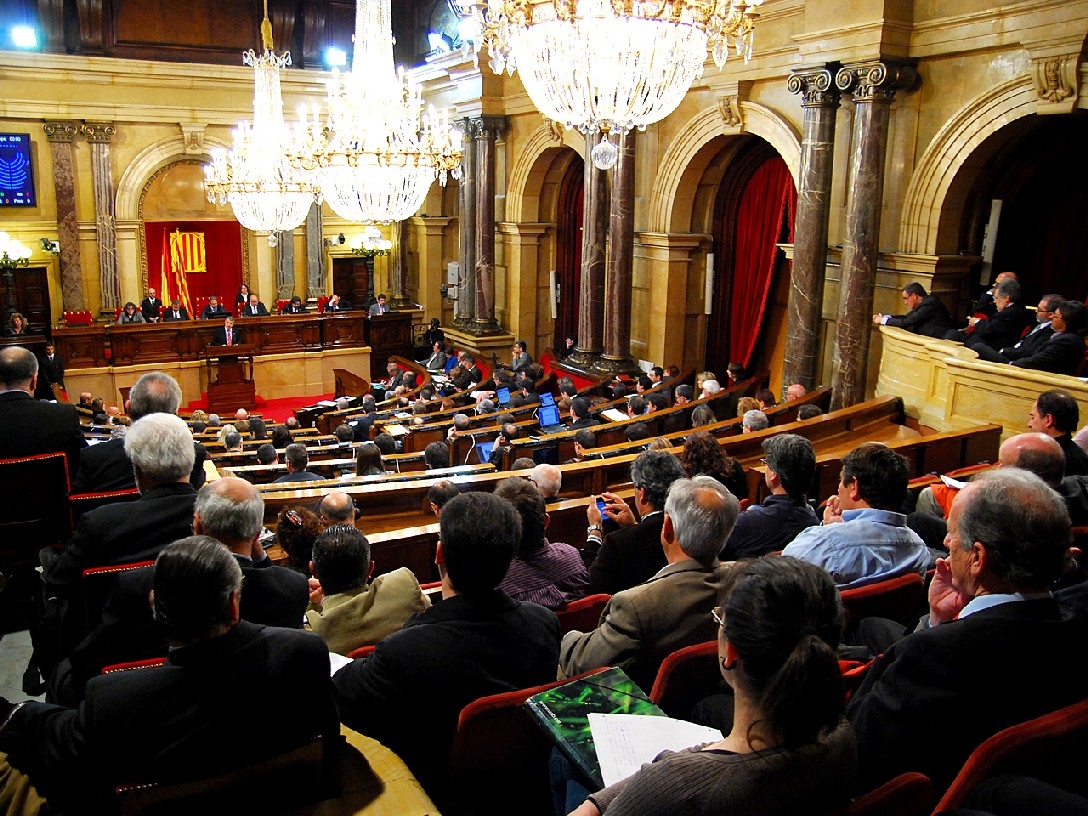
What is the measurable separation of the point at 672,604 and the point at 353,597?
1.09 meters

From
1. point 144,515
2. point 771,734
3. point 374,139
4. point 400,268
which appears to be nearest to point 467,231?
point 400,268

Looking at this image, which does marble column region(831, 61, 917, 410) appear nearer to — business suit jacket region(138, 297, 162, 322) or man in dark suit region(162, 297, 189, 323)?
man in dark suit region(162, 297, 189, 323)

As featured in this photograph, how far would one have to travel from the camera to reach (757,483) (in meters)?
5.81

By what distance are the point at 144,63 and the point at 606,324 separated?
977 centimetres

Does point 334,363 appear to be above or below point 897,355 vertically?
below

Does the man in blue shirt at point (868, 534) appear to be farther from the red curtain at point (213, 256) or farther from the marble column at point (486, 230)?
the red curtain at point (213, 256)

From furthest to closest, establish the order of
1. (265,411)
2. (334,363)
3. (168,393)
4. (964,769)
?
1. (334,363)
2. (265,411)
3. (168,393)
4. (964,769)

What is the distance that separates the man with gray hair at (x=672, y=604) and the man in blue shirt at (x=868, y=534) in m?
0.60

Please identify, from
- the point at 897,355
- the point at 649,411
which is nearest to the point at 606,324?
the point at 649,411

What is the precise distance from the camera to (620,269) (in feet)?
39.4

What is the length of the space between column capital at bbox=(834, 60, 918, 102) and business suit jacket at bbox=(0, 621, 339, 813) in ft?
25.7

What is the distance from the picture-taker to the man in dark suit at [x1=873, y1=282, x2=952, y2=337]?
7.69 m

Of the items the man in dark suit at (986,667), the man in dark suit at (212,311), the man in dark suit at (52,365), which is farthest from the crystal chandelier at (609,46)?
the man in dark suit at (212,311)

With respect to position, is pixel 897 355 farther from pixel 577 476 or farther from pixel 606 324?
pixel 606 324
